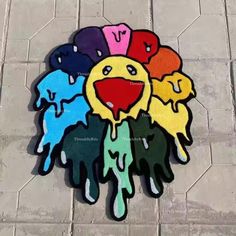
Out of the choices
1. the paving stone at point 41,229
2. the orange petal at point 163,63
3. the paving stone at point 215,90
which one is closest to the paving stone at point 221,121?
the paving stone at point 215,90

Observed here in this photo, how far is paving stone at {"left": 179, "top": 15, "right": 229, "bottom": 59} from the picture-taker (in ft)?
10.2

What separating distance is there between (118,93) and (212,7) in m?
1.03

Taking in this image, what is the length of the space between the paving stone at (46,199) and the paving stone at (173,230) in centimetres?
57

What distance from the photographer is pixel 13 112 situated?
2916mm

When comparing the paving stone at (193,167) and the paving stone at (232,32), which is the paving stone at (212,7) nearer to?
the paving stone at (232,32)

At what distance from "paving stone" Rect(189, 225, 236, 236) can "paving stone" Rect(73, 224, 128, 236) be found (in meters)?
0.40

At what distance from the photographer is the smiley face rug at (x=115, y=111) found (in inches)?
107

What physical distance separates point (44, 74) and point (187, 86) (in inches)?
38.2

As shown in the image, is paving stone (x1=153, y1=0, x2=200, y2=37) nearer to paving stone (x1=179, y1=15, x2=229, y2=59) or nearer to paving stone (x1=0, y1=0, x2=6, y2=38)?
paving stone (x1=179, y1=15, x2=229, y2=59)

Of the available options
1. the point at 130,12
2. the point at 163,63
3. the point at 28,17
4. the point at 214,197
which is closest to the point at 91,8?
the point at 130,12

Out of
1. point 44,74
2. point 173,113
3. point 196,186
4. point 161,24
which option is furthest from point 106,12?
point 196,186

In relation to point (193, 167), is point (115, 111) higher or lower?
higher

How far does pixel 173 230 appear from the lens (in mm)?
2582

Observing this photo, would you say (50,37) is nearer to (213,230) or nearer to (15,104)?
(15,104)
